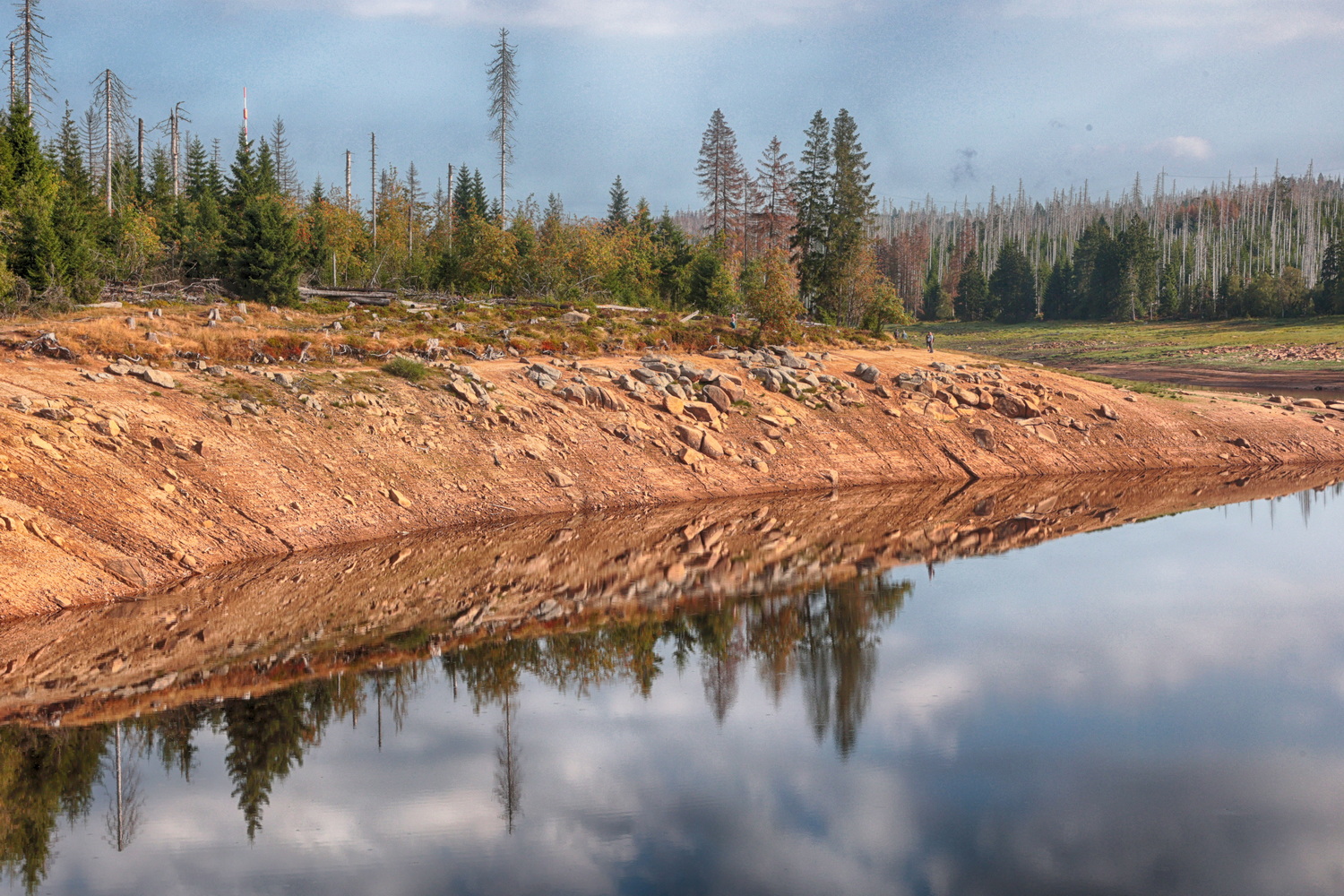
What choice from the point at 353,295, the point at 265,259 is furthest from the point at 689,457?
the point at 353,295

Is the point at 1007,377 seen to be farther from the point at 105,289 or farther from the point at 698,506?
the point at 105,289

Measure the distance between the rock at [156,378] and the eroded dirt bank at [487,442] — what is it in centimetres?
6

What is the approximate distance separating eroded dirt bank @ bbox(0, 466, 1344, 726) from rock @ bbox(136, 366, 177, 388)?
667 centimetres

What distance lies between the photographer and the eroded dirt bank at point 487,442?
18.5 meters

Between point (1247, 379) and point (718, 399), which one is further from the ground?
point (1247, 379)

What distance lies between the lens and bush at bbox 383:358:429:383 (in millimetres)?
28219

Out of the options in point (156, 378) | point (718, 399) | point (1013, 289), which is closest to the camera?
point (156, 378)

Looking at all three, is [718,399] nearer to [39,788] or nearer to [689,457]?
[689,457]

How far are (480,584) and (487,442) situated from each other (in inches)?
335

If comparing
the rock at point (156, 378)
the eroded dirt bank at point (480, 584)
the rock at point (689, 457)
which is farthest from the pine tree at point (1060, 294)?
the rock at point (156, 378)

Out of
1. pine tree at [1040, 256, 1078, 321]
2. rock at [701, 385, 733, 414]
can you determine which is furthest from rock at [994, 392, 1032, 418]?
pine tree at [1040, 256, 1078, 321]

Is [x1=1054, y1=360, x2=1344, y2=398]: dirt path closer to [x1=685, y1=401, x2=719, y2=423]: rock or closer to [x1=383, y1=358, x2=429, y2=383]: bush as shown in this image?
[x1=685, y1=401, x2=719, y2=423]: rock

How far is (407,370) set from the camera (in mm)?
28344

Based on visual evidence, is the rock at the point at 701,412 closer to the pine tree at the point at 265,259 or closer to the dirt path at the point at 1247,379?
the pine tree at the point at 265,259
